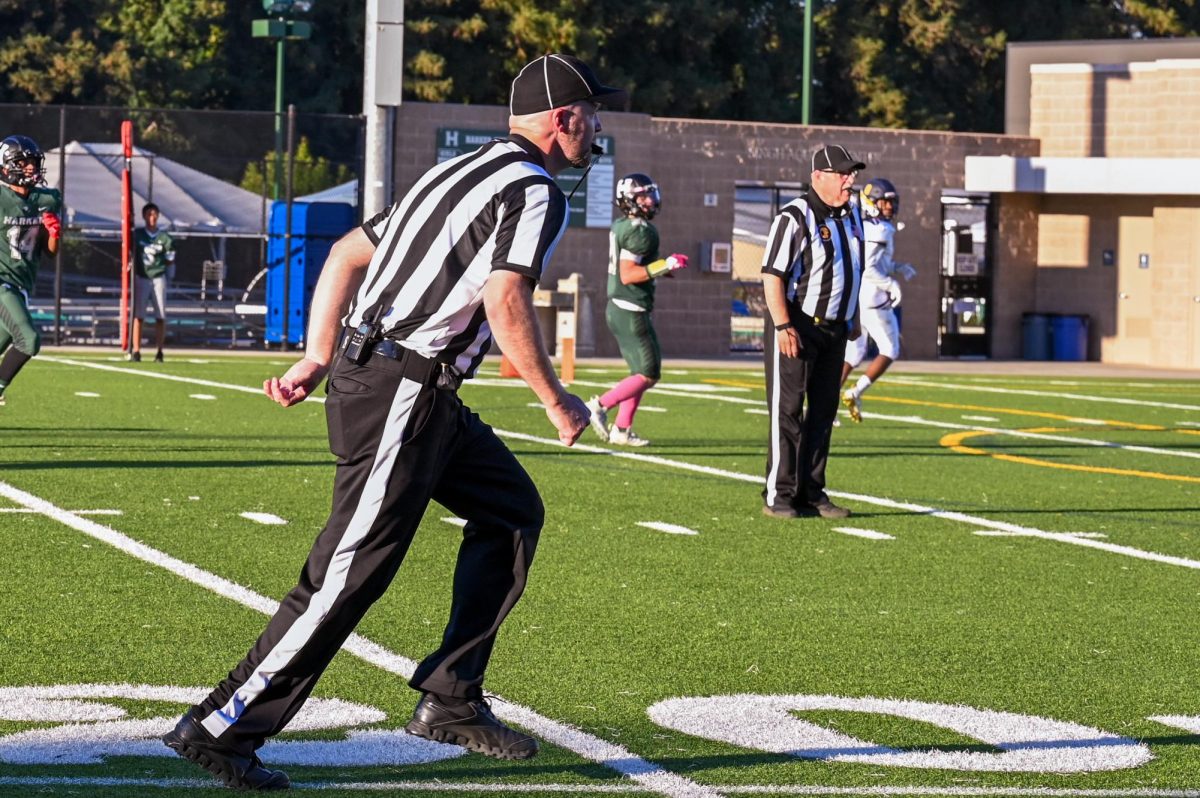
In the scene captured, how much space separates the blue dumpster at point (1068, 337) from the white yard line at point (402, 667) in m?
25.7

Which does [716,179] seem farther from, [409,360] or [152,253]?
[409,360]

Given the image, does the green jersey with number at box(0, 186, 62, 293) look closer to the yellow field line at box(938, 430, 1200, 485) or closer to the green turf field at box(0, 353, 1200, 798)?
the green turf field at box(0, 353, 1200, 798)

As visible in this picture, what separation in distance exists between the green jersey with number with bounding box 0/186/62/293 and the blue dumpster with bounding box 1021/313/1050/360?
2310cm

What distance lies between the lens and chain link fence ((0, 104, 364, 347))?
29.6 m

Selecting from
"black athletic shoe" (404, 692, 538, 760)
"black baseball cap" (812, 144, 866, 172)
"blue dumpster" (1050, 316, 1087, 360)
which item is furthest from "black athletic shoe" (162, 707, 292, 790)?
"blue dumpster" (1050, 316, 1087, 360)

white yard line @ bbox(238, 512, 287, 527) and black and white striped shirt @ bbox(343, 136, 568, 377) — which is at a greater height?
black and white striped shirt @ bbox(343, 136, 568, 377)

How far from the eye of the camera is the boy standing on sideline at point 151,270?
2498 cm

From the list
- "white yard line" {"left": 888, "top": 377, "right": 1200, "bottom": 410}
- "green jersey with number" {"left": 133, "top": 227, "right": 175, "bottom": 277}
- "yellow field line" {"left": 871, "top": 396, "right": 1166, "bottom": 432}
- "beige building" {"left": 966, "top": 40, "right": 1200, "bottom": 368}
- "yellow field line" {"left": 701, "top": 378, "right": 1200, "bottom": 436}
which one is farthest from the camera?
"beige building" {"left": 966, "top": 40, "right": 1200, "bottom": 368}

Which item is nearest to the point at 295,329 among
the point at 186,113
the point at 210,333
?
the point at 210,333

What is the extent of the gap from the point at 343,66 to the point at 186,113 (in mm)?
18921

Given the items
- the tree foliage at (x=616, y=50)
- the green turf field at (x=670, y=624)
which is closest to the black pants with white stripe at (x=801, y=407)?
the green turf field at (x=670, y=624)

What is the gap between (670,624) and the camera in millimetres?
7703

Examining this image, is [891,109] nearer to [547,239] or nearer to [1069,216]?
[1069,216]

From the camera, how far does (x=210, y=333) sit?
30312 millimetres
